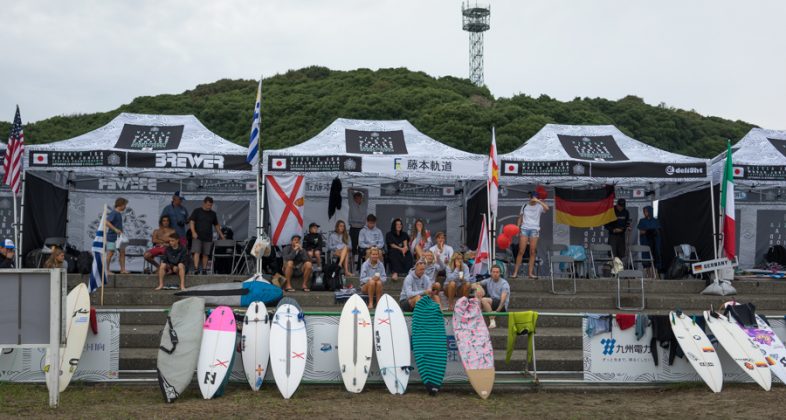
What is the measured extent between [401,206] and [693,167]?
20.2 ft

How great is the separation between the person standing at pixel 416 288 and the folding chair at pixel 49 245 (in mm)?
7154

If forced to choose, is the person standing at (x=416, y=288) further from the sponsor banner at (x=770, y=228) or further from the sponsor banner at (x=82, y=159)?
the sponsor banner at (x=770, y=228)

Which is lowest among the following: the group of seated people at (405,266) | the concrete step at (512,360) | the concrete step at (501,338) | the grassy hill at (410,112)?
the concrete step at (512,360)

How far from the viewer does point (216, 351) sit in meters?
9.02

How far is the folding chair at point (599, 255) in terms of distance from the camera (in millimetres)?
15742

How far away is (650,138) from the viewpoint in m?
35.4

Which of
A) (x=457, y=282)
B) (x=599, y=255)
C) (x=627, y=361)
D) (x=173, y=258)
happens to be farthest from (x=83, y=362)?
(x=599, y=255)

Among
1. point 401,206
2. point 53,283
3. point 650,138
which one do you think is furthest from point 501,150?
point 53,283

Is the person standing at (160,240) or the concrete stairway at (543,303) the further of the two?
the person standing at (160,240)

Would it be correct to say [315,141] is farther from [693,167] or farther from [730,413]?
[730,413]

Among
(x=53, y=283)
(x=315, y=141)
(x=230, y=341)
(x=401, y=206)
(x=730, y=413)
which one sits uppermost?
(x=315, y=141)

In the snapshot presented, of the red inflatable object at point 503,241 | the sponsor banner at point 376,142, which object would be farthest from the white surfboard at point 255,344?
the red inflatable object at point 503,241

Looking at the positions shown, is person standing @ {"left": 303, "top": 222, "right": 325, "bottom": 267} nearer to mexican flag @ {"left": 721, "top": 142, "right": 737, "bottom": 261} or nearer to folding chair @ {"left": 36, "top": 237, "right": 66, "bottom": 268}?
folding chair @ {"left": 36, "top": 237, "right": 66, "bottom": 268}

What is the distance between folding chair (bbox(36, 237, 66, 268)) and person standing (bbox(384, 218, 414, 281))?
20.4ft
